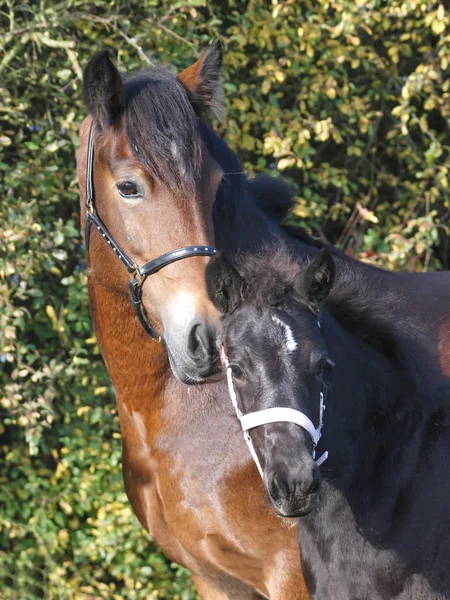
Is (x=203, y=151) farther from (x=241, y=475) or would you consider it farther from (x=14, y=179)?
(x=14, y=179)

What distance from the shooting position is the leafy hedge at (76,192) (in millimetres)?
4367

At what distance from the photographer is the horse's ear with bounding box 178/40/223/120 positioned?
2.94m

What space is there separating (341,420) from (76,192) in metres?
2.58

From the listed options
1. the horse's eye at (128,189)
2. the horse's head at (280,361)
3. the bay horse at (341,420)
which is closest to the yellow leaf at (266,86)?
the horse's eye at (128,189)

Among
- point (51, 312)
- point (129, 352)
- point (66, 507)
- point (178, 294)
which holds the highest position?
point (178, 294)

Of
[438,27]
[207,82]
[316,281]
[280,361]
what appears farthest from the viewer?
[438,27]

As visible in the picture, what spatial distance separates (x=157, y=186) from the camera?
2701mm

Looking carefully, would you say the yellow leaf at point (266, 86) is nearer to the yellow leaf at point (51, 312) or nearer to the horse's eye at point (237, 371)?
the yellow leaf at point (51, 312)

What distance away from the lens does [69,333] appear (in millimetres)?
4539

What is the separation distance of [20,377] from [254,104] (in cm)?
194

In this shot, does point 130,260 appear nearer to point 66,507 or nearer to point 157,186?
point 157,186

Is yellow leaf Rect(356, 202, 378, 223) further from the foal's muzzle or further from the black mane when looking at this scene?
the foal's muzzle

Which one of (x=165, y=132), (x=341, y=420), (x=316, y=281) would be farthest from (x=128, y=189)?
(x=341, y=420)

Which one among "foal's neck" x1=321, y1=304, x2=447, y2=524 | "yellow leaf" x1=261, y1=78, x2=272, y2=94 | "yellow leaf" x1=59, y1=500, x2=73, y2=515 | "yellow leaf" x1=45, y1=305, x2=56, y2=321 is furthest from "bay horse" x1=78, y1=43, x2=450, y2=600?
"yellow leaf" x1=261, y1=78, x2=272, y2=94
